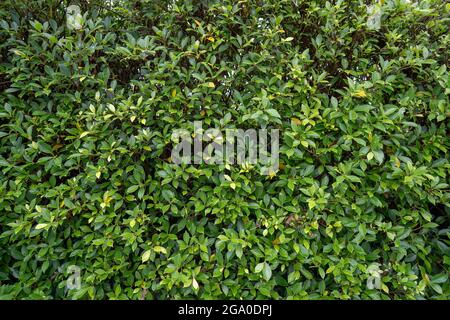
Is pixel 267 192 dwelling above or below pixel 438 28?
below

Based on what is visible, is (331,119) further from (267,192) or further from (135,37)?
(135,37)

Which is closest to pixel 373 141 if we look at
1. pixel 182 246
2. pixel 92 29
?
pixel 182 246

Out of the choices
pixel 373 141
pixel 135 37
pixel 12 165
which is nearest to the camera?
pixel 373 141

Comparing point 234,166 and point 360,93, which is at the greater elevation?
point 360,93

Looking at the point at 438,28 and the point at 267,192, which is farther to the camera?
the point at 438,28

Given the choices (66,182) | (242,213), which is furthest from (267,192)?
(66,182)

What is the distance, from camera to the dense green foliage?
2.07 meters

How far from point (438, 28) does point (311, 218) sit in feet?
5.09

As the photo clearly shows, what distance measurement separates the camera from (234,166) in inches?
82.6

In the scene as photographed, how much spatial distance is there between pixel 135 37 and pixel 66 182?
109 cm

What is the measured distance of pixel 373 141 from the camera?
6.70 feet

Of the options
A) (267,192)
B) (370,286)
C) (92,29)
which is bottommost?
(370,286)

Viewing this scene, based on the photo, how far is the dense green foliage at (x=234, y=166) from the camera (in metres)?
2.07

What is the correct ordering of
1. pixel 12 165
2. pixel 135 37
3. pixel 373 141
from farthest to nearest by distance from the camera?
pixel 135 37 → pixel 12 165 → pixel 373 141
